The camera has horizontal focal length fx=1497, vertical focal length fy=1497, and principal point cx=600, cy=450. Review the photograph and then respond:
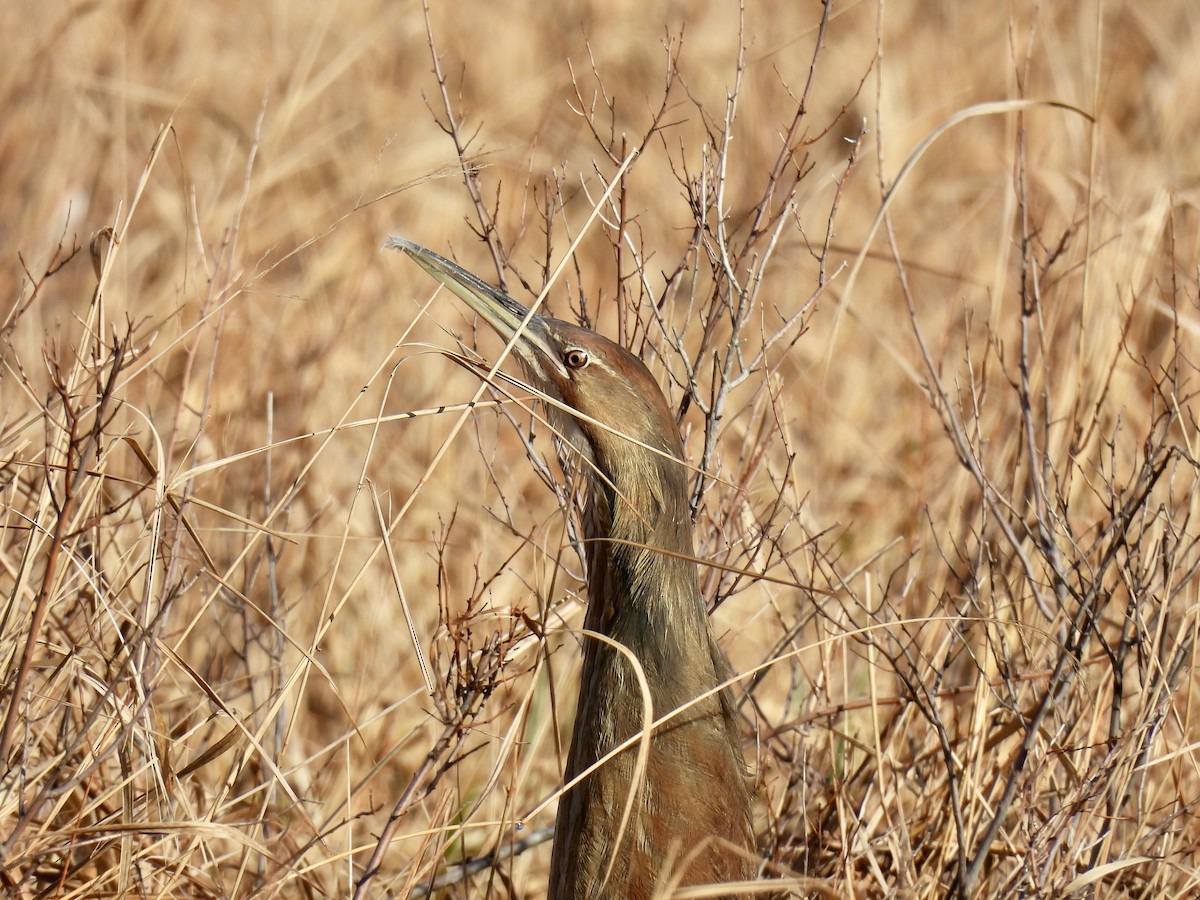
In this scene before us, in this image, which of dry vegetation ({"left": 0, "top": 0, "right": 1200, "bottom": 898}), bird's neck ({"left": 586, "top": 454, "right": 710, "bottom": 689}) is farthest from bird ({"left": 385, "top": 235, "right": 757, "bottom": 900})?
dry vegetation ({"left": 0, "top": 0, "right": 1200, "bottom": 898})

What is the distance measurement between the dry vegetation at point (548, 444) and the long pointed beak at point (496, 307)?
0.38ft

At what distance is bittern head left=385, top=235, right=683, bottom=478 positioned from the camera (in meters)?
2.42

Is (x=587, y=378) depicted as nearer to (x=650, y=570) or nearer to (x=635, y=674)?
(x=650, y=570)

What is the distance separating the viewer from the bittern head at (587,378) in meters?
2.42

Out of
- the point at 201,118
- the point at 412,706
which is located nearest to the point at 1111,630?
the point at 412,706

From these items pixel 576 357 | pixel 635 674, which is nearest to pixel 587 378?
A: pixel 576 357

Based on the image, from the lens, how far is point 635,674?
7.69ft

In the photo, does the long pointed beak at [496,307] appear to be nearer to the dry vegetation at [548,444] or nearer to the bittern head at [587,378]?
the bittern head at [587,378]

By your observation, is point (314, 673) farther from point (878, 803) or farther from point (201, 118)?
point (201, 118)

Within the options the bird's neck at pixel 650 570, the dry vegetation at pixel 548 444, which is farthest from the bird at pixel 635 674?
the dry vegetation at pixel 548 444

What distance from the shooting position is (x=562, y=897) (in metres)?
2.39

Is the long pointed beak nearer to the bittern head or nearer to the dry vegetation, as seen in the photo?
the bittern head

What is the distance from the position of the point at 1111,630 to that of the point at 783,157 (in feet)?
4.72

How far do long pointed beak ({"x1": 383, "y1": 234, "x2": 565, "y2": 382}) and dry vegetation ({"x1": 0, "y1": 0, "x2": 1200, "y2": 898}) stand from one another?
11cm
